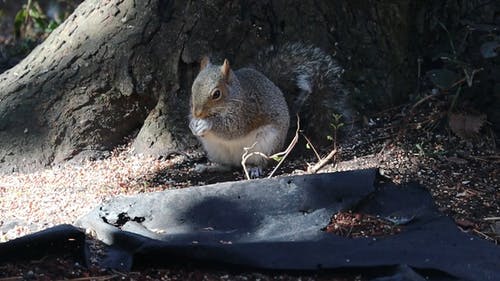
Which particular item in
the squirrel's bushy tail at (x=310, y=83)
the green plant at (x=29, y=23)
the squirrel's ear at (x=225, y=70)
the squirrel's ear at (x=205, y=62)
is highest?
the green plant at (x=29, y=23)

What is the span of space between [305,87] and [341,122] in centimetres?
26

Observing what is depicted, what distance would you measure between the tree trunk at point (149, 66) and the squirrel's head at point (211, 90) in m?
0.41

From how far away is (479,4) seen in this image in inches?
157

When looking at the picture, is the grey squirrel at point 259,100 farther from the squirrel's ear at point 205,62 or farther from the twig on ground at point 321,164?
the twig on ground at point 321,164

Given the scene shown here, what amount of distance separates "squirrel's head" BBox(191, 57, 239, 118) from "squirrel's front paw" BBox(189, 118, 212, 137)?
24mm

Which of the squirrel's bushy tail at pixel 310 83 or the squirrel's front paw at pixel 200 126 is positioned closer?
the squirrel's front paw at pixel 200 126

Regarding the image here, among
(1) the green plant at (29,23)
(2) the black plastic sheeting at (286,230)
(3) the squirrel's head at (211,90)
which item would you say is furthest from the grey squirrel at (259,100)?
(1) the green plant at (29,23)

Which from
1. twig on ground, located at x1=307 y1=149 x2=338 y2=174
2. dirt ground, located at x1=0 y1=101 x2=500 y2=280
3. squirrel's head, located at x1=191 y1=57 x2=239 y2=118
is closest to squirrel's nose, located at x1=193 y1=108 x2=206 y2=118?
squirrel's head, located at x1=191 y1=57 x2=239 y2=118

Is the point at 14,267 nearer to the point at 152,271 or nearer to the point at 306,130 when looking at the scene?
the point at 152,271

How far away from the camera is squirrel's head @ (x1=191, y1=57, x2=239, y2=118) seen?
3504mm

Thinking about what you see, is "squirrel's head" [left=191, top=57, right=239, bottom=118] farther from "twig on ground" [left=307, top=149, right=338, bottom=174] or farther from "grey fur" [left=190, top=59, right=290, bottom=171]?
"twig on ground" [left=307, top=149, right=338, bottom=174]

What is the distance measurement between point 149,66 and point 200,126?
22.9 inches

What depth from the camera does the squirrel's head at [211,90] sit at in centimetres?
350

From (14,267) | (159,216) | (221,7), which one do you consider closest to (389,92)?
(221,7)
